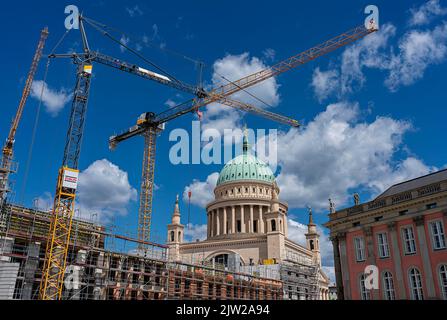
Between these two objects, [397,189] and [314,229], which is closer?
[397,189]

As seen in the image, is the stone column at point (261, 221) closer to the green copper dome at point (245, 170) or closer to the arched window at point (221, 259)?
the green copper dome at point (245, 170)

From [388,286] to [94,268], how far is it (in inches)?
1266

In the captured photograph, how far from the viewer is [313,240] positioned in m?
111

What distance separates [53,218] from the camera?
155ft

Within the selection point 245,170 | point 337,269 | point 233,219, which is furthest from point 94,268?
point 245,170

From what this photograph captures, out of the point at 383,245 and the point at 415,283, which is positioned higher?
Answer: the point at 383,245

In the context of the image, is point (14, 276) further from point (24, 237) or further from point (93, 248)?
point (93, 248)

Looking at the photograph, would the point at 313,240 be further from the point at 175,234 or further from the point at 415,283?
Result: the point at 415,283

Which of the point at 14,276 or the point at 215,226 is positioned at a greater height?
the point at 215,226

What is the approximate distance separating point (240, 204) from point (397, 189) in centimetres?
5764

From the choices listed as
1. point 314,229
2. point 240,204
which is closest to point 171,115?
point 240,204

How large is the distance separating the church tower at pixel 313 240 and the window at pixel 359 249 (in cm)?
6257

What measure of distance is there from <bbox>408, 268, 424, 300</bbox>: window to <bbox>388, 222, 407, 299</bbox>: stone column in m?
0.82

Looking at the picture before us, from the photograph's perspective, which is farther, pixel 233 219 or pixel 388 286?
pixel 233 219
